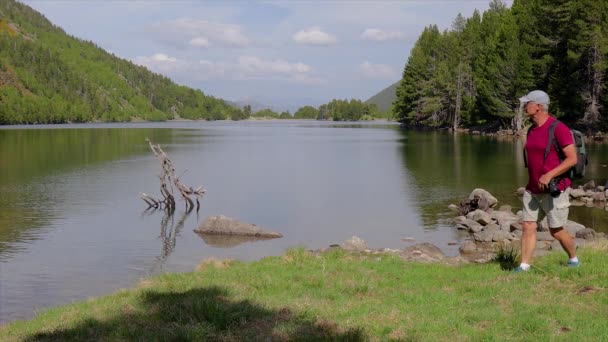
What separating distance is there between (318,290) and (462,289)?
2446 millimetres

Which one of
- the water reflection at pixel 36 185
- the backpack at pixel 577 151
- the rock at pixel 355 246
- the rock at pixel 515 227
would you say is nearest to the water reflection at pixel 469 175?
the rock at pixel 515 227

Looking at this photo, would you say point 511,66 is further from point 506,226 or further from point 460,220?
point 506,226

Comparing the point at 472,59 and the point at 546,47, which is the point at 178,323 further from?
the point at 472,59

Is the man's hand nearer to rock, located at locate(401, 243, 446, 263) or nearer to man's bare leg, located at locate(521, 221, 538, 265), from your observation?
man's bare leg, located at locate(521, 221, 538, 265)

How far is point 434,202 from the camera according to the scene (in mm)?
31750

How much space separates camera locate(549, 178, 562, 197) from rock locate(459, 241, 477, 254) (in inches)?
405

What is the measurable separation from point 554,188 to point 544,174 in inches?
11.2

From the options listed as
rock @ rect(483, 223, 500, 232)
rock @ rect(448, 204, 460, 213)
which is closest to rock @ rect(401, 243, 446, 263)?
rock @ rect(483, 223, 500, 232)

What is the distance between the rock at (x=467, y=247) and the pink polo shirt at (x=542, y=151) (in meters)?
10.0

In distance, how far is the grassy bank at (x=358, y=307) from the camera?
757 cm

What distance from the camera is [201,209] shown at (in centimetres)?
3089

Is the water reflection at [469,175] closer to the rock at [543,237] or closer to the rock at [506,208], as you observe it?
the rock at [506,208]

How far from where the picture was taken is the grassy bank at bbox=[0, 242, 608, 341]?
298 inches

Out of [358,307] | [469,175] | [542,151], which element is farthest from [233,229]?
[469,175]
